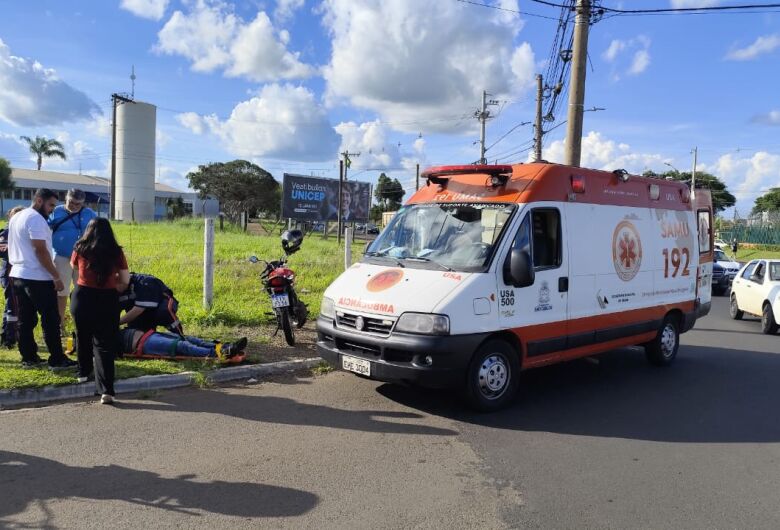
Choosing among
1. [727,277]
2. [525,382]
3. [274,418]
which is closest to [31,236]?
[274,418]

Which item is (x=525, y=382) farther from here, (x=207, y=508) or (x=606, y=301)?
(x=207, y=508)

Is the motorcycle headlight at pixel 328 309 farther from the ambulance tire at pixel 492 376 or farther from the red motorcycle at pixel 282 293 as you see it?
the red motorcycle at pixel 282 293

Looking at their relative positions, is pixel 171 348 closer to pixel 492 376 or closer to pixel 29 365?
pixel 29 365

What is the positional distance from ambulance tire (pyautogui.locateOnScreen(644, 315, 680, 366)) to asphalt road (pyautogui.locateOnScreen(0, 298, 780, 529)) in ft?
4.38

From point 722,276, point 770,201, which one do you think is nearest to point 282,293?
point 722,276

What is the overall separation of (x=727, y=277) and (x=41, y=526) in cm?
2068

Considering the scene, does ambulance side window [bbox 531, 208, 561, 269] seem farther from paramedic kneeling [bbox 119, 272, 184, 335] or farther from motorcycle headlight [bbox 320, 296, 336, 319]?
paramedic kneeling [bbox 119, 272, 184, 335]

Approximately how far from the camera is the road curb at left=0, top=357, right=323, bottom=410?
18.1ft

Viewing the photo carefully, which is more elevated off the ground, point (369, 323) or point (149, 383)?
point (369, 323)

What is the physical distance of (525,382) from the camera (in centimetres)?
708

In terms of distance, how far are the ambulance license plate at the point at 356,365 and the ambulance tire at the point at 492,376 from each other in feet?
3.04

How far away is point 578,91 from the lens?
39.0 ft

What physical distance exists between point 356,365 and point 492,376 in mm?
1304

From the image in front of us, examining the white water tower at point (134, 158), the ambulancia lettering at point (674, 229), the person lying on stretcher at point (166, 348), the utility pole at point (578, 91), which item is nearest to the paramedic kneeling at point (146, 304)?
the person lying on stretcher at point (166, 348)
